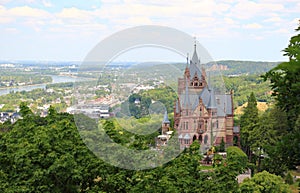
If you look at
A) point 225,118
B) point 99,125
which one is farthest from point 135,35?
point 225,118

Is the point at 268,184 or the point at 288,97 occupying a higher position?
the point at 288,97

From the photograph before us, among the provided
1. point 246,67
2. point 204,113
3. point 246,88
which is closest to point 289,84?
point 204,113

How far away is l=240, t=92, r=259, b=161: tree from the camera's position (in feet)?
99.3

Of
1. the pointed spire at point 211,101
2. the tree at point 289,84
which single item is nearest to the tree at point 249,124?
the pointed spire at point 211,101

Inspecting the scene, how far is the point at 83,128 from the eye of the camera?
1296 cm

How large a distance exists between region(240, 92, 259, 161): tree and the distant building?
122cm

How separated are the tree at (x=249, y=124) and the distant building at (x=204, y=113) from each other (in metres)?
1.22

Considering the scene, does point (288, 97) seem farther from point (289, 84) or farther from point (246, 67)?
point (246, 67)

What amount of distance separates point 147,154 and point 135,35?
342cm

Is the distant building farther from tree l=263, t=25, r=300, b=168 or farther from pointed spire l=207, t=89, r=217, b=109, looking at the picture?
tree l=263, t=25, r=300, b=168

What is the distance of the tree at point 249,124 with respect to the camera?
30.3 m

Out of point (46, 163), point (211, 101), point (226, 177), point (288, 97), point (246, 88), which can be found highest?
point (288, 97)

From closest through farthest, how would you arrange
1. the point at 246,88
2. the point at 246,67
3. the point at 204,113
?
the point at 204,113
the point at 246,88
the point at 246,67

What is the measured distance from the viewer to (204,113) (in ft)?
99.8
